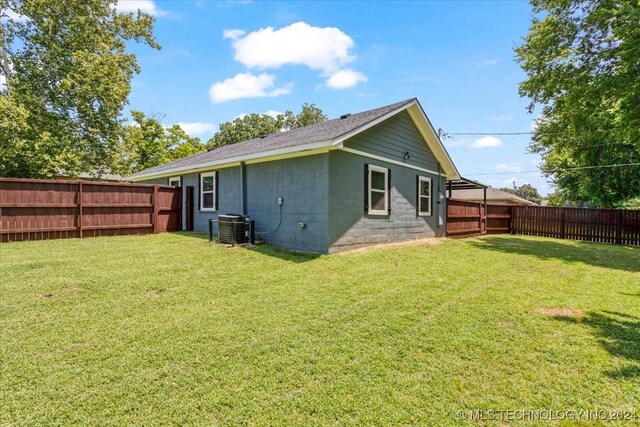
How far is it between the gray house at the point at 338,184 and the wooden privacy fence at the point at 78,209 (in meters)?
1.29

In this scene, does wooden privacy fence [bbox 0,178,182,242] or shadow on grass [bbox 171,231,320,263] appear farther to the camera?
wooden privacy fence [bbox 0,178,182,242]

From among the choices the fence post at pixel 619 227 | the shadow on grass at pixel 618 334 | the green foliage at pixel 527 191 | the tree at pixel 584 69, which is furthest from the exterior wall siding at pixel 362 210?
the green foliage at pixel 527 191

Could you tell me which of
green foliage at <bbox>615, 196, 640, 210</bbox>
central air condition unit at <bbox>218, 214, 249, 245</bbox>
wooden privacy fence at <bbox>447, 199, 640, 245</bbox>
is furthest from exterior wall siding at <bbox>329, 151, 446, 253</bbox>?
green foliage at <bbox>615, 196, 640, 210</bbox>

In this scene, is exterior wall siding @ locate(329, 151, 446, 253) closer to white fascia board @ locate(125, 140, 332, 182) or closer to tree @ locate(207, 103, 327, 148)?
white fascia board @ locate(125, 140, 332, 182)

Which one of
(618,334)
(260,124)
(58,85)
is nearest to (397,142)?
(618,334)

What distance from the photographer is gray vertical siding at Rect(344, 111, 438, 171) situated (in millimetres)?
8297

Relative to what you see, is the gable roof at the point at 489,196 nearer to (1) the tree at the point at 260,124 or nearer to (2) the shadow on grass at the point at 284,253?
(1) the tree at the point at 260,124

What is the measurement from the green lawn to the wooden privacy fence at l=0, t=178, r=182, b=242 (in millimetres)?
3270

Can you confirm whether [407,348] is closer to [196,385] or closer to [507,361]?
[507,361]

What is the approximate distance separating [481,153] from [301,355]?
3283 cm

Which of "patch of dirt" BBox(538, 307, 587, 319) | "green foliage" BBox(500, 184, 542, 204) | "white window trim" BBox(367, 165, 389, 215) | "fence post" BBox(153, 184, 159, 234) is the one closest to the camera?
"patch of dirt" BBox(538, 307, 587, 319)

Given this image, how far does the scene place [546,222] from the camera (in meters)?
14.7

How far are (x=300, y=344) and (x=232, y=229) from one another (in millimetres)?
5713

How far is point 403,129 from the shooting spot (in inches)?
387
